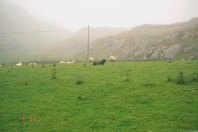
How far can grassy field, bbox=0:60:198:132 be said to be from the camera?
1581 centimetres

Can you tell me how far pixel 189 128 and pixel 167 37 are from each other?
88372mm

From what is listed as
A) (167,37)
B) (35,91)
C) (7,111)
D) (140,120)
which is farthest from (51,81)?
(167,37)

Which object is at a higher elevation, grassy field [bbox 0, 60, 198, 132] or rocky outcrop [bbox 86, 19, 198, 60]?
rocky outcrop [bbox 86, 19, 198, 60]

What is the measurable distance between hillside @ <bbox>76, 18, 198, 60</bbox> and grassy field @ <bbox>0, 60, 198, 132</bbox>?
4681 cm

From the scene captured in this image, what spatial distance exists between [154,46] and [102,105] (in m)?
80.3

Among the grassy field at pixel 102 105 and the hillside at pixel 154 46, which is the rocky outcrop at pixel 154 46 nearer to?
the hillside at pixel 154 46

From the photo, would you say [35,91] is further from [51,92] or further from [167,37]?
[167,37]

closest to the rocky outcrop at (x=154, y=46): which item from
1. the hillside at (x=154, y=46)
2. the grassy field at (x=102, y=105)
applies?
the hillside at (x=154, y=46)

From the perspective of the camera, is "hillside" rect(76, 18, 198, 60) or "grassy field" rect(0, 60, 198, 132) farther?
"hillside" rect(76, 18, 198, 60)

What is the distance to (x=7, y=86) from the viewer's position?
28016 millimetres

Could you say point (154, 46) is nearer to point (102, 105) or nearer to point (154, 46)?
point (154, 46)

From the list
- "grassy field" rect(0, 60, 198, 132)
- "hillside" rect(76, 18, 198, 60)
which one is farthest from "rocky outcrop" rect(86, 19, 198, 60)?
"grassy field" rect(0, 60, 198, 132)

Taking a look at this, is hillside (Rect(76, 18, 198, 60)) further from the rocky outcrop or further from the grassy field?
the grassy field

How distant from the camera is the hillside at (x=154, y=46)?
81312 mm
